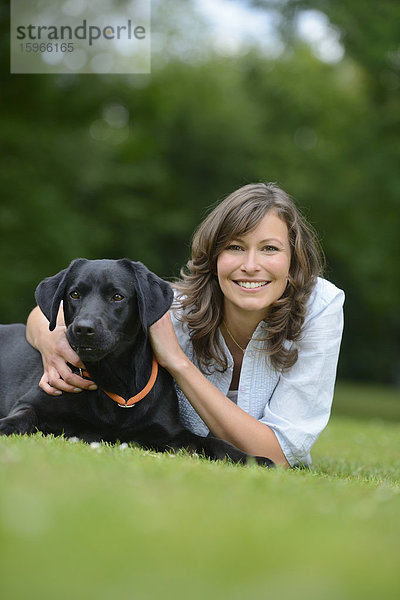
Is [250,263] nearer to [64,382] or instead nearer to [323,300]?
[323,300]

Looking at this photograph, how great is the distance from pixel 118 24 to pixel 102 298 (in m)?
17.3

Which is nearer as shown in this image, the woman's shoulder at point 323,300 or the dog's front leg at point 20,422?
the dog's front leg at point 20,422

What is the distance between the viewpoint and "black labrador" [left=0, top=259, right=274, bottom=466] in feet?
15.4

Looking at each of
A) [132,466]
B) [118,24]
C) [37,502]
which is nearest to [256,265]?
[132,466]

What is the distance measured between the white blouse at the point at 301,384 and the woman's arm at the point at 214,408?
0.12 m

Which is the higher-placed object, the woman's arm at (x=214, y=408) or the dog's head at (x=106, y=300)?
the dog's head at (x=106, y=300)

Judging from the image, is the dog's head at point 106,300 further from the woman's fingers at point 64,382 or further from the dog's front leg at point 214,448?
the dog's front leg at point 214,448

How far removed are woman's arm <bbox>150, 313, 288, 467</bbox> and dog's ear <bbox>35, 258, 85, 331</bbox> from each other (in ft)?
2.10

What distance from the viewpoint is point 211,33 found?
30.7m

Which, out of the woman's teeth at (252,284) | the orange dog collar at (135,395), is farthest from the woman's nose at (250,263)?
the orange dog collar at (135,395)

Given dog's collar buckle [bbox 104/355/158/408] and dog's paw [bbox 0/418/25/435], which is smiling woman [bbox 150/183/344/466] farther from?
dog's paw [bbox 0/418/25/435]

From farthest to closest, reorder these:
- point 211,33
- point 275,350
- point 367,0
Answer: point 211,33 < point 367,0 < point 275,350

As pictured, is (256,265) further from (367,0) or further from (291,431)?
(367,0)

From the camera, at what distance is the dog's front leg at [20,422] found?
Result: 15.1ft
